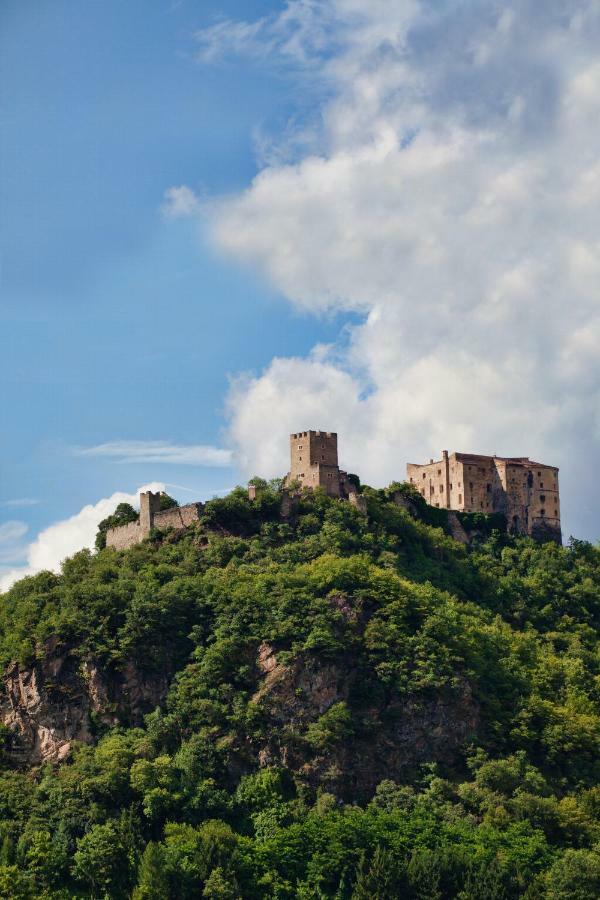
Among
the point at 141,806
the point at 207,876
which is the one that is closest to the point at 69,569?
the point at 141,806

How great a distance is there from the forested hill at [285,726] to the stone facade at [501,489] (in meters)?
15.3

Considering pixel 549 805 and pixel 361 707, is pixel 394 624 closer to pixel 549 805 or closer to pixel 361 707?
pixel 361 707

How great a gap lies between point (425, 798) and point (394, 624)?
13.4 metres

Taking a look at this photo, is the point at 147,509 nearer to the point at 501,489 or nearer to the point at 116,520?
the point at 116,520

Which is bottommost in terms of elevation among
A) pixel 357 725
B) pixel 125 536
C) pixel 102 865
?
pixel 102 865

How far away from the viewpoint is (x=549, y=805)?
3627 inches

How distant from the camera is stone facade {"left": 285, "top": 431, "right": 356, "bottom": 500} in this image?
11919cm

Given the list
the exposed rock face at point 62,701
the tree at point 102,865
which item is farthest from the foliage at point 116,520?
the tree at point 102,865

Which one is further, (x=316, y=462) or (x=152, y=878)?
(x=316, y=462)

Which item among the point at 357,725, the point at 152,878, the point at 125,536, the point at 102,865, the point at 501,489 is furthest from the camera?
the point at 501,489

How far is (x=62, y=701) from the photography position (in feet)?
331

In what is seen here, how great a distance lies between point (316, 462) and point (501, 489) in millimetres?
20158

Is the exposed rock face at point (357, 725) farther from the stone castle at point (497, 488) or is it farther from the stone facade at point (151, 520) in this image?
the stone castle at point (497, 488)

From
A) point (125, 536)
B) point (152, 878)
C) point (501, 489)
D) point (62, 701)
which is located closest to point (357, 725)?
point (152, 878)
